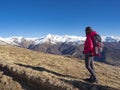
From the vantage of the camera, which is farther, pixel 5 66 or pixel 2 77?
pixel 5 66

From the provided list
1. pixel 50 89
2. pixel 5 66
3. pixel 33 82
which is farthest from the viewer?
pixel 5 66

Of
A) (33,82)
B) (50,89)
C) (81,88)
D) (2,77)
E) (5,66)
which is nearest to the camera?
(81,88)

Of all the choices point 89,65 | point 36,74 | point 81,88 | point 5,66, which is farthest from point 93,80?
point 5,66

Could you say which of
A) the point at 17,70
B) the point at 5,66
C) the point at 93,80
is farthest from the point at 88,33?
the point at 5,66

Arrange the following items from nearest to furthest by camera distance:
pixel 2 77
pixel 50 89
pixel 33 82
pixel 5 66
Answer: pixel 50 89
pixel 33 82
pixel 2 77
pixel 5 66

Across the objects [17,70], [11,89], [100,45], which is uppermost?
[100,45]

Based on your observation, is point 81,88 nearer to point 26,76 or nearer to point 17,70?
point 26,76

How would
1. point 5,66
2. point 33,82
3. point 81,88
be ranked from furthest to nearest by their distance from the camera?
point 5,66, point 33,82, point 81,88

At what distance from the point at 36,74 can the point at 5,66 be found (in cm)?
369

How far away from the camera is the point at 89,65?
1706 cm

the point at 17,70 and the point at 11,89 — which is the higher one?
the point at 17,70

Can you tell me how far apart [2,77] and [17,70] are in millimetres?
1195

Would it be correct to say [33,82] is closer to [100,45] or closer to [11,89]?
[11,89]

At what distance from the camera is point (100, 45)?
16625mm
